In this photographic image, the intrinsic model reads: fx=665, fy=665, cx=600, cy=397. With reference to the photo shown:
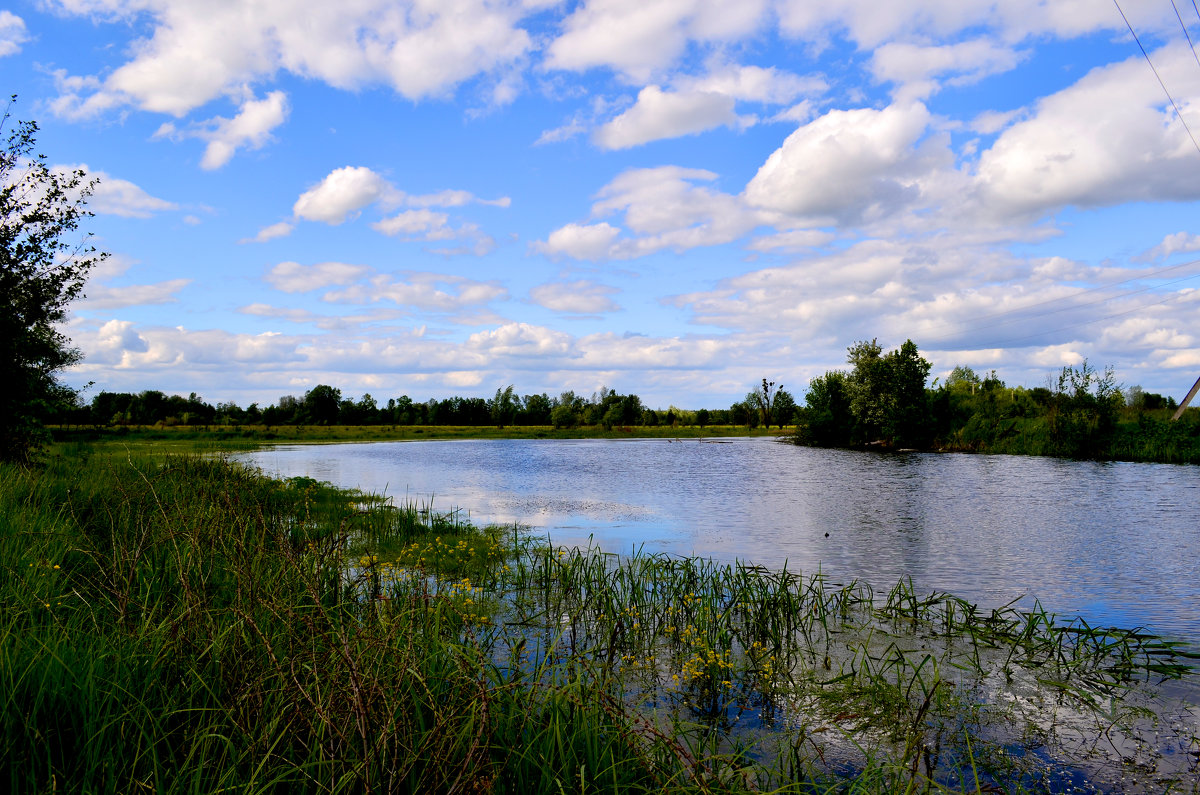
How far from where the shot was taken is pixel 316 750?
3461 mm

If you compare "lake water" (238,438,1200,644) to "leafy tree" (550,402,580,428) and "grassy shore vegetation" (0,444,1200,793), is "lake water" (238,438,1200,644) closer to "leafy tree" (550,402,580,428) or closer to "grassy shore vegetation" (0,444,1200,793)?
"grassy shore vegetation" (0,444,1200,793)

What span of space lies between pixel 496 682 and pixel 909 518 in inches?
753

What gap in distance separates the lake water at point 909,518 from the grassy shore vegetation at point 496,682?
3027mm

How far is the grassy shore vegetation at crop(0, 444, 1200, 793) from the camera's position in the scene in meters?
3.37

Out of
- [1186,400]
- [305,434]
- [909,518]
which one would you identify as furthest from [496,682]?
[305,434]

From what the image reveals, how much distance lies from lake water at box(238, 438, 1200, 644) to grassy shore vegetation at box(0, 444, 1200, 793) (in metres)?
3.03

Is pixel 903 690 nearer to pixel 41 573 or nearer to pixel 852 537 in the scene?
pixel 41 573

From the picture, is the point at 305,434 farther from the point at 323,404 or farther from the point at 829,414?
the point at 829,414

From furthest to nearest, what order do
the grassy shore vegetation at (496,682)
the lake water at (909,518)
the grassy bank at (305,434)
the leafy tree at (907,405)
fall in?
the leafy tree at (907,405), the grassy bank at (305,434), the lake water at (909,518), the grassy shore vegetation at (496,682)

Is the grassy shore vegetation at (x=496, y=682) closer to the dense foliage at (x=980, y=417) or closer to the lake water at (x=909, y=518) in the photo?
the lake water at (x=909, y=518)

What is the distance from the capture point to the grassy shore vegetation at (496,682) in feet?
11.1

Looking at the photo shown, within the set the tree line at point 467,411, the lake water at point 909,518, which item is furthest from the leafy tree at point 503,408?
the lake water at point 909,518

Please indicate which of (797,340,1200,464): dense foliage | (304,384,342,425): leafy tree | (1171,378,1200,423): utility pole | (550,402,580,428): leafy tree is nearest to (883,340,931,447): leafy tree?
(797,340,1200,464): dense foliage

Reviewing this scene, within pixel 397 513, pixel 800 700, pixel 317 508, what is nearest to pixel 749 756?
pixel 800 700
